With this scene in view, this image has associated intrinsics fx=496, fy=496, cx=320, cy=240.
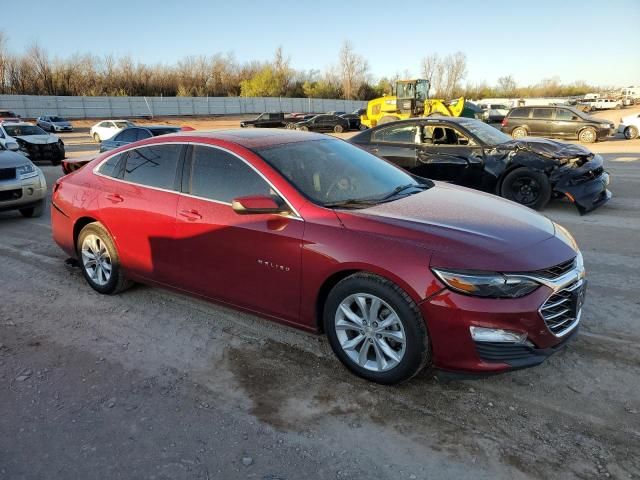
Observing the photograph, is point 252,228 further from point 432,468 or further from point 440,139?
point 440,139

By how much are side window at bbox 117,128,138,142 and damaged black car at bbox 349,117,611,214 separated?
10101 millimetres

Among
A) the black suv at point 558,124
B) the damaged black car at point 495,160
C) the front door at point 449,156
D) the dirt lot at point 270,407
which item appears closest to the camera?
the dirt lot at point 270,407

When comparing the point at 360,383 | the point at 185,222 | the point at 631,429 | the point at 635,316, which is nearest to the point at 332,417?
the point at 360,383

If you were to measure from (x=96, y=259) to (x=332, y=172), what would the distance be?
102 inches

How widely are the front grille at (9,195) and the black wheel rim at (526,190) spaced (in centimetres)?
826

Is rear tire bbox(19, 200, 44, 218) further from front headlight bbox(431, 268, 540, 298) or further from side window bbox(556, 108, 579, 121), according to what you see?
side window bbox(556, 108, 579, 121)

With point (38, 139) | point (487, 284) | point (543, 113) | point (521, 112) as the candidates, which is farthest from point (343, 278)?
point (521, 112)

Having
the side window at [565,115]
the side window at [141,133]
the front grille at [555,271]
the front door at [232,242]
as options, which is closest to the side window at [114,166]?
the front door at [232,242]

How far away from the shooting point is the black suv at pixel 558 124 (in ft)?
70.5

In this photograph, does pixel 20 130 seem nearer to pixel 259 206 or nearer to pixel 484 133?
pixel 484 133

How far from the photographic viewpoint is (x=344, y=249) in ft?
10.5

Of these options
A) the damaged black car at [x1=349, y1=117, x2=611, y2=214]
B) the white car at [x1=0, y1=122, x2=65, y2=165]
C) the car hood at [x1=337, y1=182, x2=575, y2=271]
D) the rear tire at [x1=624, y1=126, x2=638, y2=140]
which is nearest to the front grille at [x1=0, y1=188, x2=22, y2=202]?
the damaged black car at [x1=349, y1=117, x2=611, y2=214]

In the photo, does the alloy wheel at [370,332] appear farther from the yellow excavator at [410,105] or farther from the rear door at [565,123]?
the yellow excavator at [410,105]

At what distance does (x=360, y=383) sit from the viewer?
330cm
